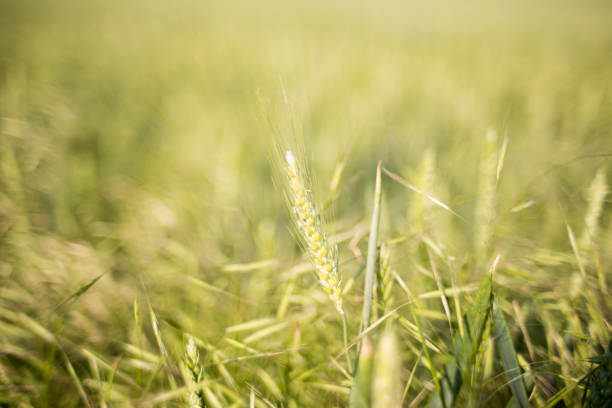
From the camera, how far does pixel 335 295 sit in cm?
54

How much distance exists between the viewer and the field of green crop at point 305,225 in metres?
0.57

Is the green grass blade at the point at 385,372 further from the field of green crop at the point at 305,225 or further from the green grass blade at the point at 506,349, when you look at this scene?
the green grass blade at the point at 506,349

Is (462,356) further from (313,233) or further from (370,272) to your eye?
(313,233)

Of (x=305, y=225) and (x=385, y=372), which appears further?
(x=305, y=225)

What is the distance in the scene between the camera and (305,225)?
1.78 ft

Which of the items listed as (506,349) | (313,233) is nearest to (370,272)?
(313,233)

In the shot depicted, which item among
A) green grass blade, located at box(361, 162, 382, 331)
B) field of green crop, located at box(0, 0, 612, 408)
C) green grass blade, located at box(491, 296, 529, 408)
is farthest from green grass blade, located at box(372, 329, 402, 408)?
green grass blade, located at box(491, 296, 529, 408)

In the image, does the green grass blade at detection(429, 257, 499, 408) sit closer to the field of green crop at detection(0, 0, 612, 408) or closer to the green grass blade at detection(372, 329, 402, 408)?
the field of green crop at detection(0, 0, 612, 408)

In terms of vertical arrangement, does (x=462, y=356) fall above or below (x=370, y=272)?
below

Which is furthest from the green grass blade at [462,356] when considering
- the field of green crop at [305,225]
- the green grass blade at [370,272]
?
the green grass blade at [370,272]

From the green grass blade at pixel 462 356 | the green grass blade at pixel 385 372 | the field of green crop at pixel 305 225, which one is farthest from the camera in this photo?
the field of green crop at pixel 305 225

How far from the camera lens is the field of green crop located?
1.88 feet

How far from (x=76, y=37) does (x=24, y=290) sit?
4119 millimetres

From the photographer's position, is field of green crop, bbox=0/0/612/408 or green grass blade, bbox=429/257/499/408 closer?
green grass blade, bbox=429/257/499/408
